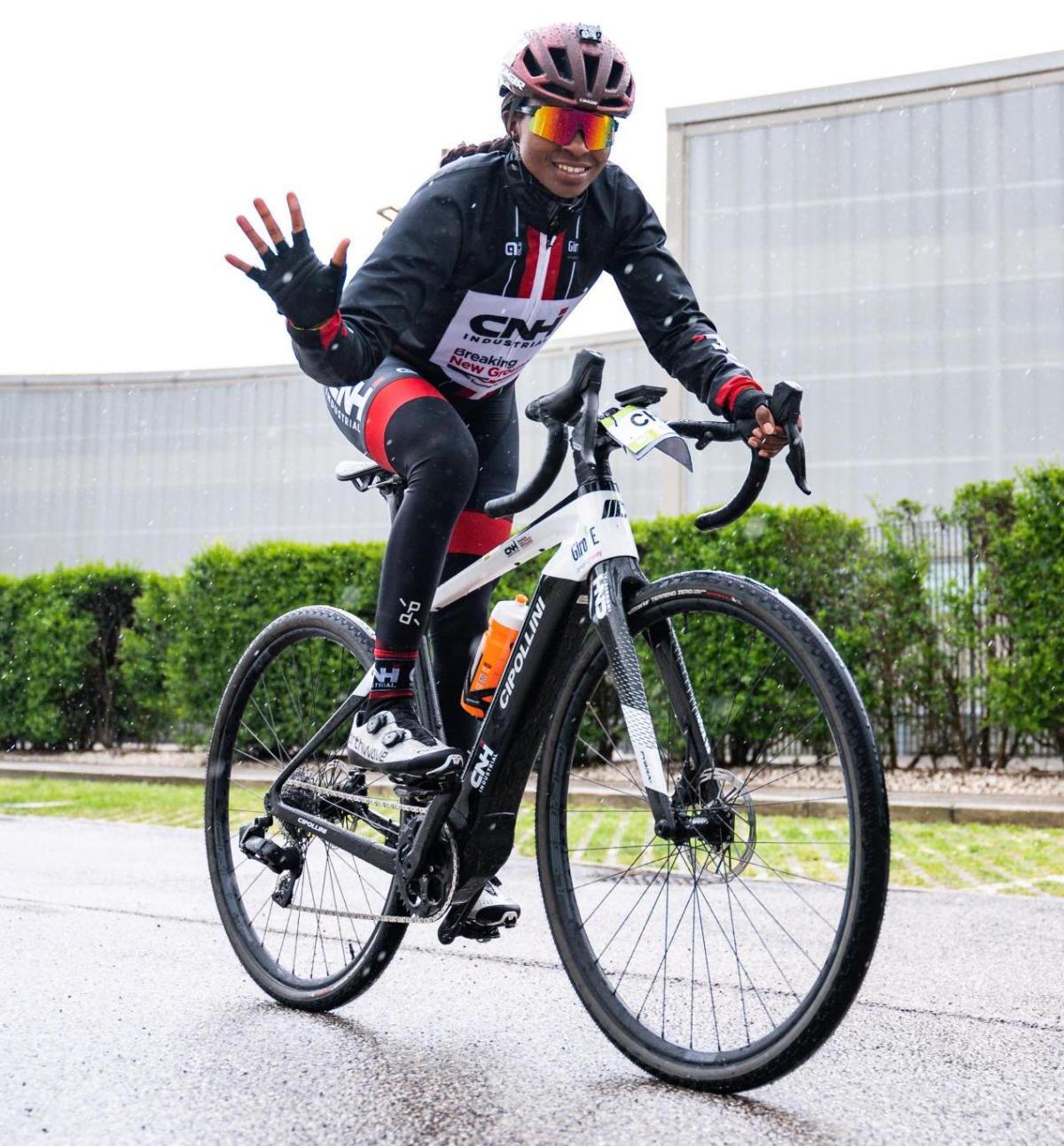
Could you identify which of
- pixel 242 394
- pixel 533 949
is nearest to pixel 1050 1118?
pixel 533 949

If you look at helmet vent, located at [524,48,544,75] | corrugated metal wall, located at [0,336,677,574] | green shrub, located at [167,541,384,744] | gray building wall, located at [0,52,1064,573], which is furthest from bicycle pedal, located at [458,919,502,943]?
corrugated metal wall, located at [0,336,677,574]

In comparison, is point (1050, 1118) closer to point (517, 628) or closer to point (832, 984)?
point (832, 984)

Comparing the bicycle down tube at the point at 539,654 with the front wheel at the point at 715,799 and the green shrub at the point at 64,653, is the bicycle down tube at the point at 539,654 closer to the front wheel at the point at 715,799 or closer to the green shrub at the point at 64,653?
the front wheel at the point at 715,799

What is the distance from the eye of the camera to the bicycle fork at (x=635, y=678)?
9.12 ft

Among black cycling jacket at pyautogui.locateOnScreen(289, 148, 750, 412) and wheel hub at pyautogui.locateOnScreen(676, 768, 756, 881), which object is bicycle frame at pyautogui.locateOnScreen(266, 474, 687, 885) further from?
black cycling jacket at pyautogui.locateOnScreen(289, 148, 750, 412)

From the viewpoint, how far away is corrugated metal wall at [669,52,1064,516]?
21.3m

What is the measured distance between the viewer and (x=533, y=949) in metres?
4.56

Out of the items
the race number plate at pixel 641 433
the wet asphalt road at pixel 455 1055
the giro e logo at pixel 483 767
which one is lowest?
the wet asphalt road at pixel 455 1055

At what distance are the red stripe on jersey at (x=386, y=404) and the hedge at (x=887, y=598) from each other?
873 cm

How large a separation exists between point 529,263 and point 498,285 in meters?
0.09

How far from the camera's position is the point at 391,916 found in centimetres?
328

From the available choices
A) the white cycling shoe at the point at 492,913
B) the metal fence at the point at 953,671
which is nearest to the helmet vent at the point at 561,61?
the white cycling shoe at the point at 492,913

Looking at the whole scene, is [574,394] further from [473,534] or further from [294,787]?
[294,787]

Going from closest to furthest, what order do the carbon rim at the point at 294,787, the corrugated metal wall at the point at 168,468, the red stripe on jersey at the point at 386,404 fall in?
1. the red stripe on jersey at the point at 386,404
2. the carbon rim at the point at 294,787
3. the corrugated metal wall at the point at 168,468
